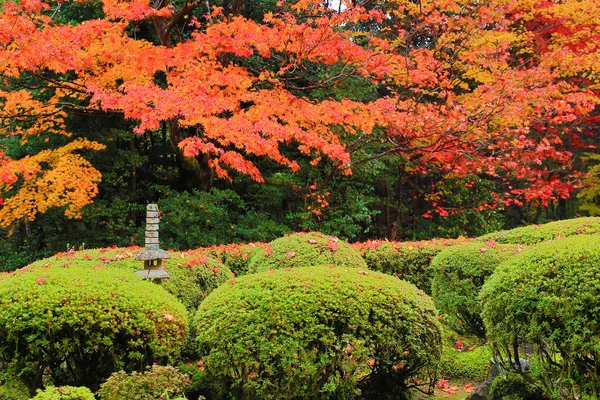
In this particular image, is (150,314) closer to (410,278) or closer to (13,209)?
(410,278)

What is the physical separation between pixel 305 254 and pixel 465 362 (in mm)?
1878

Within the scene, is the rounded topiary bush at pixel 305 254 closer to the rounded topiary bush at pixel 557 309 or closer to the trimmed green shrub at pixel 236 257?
the trimmed green shrub at pixel 236 257

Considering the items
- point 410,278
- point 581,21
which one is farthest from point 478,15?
point 410,278

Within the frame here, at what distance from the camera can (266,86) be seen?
1098 cm

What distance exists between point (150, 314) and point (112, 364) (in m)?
0.44

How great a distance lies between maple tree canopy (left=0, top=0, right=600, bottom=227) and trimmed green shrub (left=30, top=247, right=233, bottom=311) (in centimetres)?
352

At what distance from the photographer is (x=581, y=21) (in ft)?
40.3

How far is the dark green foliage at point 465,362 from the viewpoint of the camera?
5275 mm

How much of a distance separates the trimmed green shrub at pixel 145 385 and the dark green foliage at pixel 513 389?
7.27 feet

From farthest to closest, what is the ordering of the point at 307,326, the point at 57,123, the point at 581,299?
1. the point at 57,123
2. the point at 307,326
3. the point at 581,299

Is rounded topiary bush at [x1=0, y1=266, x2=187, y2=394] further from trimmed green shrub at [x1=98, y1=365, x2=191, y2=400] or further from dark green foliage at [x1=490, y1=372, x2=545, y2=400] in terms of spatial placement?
dark green foliage at [x1=490, y1=372, x2=545, y2=400]

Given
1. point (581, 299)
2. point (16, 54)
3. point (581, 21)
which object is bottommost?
point (581, 299)

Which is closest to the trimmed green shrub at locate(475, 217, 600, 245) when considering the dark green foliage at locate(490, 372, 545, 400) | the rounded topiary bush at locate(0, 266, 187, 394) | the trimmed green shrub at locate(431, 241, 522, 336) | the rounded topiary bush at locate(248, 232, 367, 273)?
the trimmed green shrub at locate(431, 241, 522, 336)

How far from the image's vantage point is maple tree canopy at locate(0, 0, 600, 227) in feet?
28.9
